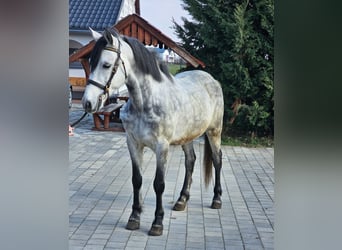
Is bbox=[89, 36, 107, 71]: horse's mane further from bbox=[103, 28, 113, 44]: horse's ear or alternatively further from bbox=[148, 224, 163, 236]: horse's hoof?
bbox=[148, 224, 163, 236]: horse's hoof

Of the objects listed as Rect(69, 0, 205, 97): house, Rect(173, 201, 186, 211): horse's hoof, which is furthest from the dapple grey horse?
Rect(173, 201, 186, 211): horse's hoof

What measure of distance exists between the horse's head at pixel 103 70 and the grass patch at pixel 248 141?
313 cm

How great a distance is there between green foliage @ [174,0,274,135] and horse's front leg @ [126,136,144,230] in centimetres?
193

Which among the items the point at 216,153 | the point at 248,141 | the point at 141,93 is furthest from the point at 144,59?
the point at 248,141

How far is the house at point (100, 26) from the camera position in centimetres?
248

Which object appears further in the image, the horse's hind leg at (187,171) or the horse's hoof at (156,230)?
the horse's hind leg at (187,171)

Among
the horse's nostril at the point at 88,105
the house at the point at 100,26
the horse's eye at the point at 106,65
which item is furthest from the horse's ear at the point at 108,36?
the horse's nostril at the point at 88,105

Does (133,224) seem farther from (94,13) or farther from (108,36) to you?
(94,13)

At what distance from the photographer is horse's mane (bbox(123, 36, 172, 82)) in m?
2.37

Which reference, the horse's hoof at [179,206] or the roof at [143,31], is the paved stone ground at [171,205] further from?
the roof at [143,31]
